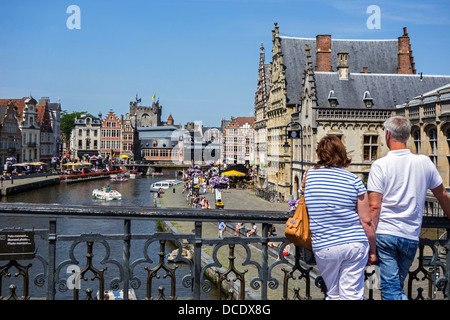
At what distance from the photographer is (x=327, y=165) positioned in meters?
4.84

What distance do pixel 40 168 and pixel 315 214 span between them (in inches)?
4035

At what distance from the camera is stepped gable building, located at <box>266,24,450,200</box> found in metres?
40.8

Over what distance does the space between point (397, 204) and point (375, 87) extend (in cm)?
3995

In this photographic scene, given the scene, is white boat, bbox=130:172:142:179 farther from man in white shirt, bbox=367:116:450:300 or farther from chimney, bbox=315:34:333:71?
man in white shirt, bbox=367:116:450:300

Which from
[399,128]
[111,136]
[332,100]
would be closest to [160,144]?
[111,136]

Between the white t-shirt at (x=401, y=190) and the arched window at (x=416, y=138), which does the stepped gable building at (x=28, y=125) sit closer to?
the arched window at (x=416, y=138)

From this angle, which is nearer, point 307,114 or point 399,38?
point 307,114

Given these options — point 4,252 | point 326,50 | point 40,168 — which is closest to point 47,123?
point 40,168

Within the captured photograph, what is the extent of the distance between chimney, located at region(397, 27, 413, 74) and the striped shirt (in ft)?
161

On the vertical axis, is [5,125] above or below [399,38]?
below

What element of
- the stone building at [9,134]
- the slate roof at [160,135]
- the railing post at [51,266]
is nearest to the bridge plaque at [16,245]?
the railing post at [51,266]

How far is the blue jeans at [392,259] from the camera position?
4.89 metres

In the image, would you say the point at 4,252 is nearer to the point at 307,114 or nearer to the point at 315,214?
the point at 315,214

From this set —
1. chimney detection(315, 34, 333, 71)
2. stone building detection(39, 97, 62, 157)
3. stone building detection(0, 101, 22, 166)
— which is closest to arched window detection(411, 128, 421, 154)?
chimney detection(315, 34, 333, 71)
